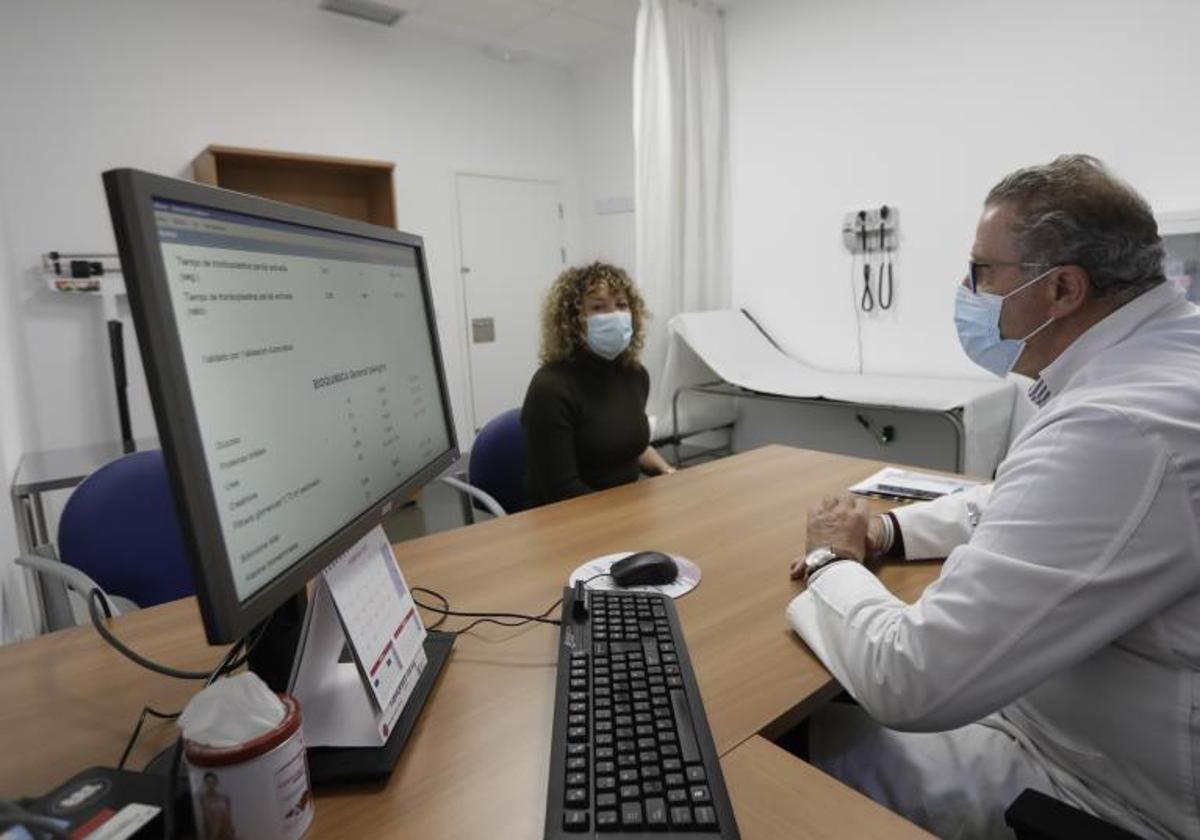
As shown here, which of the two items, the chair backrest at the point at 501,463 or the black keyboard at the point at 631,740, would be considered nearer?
the black keyboard at the point at 631,740

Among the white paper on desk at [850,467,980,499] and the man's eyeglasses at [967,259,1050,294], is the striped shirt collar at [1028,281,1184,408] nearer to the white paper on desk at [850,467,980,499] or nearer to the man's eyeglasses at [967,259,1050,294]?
the man's eyeglasses at [967,259,1050,294]

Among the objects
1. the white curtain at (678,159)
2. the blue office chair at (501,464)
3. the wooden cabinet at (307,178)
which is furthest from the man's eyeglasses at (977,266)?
the wooden cabinet at (307,178)

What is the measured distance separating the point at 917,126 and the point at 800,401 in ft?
4.67

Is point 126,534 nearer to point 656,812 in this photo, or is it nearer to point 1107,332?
point 656,812

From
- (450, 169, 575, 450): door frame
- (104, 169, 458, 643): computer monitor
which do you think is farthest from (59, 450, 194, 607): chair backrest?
(450, 169, 575, 450): door frame

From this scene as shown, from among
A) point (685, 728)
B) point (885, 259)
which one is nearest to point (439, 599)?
point (685, 728)

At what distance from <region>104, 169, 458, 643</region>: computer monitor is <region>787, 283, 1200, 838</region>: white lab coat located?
0.63 m

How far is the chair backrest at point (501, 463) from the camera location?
1.95 m

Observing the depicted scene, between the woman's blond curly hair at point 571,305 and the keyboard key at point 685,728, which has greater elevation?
the woman's blond curly hair at point 571,305

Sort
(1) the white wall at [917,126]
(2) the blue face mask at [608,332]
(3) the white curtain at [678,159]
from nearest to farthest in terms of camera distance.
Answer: (2) the blue face mask at [608,332], (1) the white wall at [917,126], (3) the white curtain at [678,159]

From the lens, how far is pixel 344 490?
28.0 inches

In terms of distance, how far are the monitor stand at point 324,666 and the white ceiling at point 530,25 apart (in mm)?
3914

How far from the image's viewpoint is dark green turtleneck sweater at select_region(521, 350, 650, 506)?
5.87ft

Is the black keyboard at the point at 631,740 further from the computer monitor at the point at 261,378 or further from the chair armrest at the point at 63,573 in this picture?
the chair armrest at the point at 63,573
